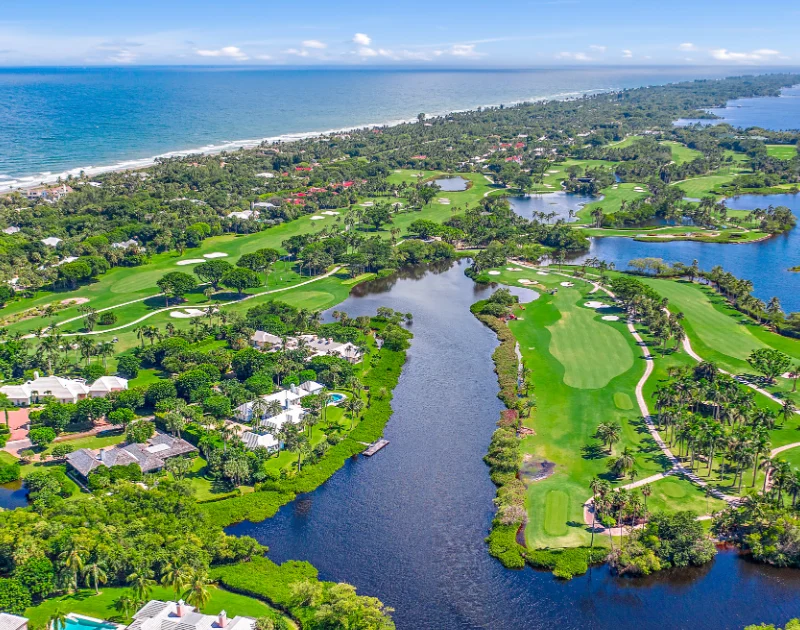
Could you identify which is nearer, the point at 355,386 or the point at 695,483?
the point at 695,483

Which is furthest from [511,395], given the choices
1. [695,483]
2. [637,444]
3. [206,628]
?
[206,628]

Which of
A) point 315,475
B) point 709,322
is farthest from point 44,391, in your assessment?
point 709,322

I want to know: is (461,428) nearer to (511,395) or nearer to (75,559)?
(511,395)

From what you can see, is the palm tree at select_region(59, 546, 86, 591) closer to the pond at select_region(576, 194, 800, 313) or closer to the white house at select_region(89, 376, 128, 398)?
the white house at select_region(89, 376, 128, 398)

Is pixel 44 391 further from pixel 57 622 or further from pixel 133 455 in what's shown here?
pixel 57 622

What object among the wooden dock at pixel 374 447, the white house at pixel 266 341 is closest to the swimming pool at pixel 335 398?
the wooden dock at pixel 374 447
